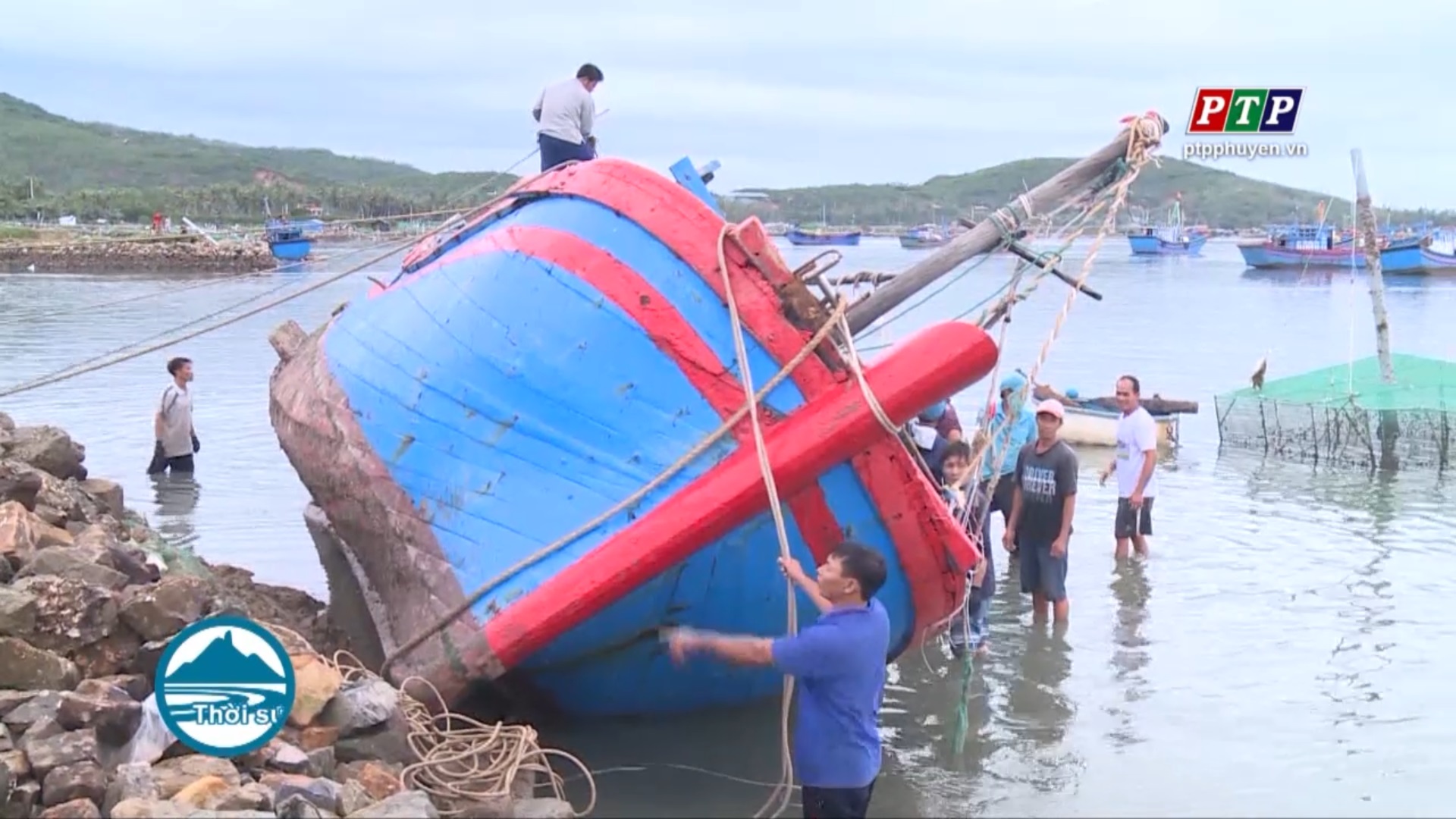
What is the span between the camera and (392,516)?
6633 mm

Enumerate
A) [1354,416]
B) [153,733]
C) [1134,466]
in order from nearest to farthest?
[153,733]
[1134,466]
[1354,416]

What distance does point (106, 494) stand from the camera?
352 inches

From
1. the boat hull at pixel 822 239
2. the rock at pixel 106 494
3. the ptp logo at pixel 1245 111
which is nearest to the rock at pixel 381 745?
the rock at pixel 106 494

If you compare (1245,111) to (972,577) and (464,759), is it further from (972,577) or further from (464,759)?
(464,759)

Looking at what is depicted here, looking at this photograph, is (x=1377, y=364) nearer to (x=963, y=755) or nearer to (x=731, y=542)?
(x=963, y=755)

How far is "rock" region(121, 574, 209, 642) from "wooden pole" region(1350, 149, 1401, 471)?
12913 millimetres

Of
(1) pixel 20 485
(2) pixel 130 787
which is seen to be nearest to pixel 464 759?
(2) pixel 130 787

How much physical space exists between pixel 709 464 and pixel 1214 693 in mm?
3741

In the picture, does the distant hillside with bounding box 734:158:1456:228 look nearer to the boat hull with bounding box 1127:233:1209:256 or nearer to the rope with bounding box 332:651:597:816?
the boat hull with bounding box 1127:233:1209:256

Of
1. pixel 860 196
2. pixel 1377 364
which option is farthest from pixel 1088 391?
pixel 860 196

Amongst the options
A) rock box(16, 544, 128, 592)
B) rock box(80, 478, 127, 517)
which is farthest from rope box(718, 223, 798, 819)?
rock box(80, 478, 127, 517)

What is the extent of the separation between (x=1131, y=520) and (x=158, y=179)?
153 metres

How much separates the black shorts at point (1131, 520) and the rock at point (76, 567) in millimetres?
7332

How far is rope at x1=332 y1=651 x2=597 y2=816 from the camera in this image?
18.1ft
